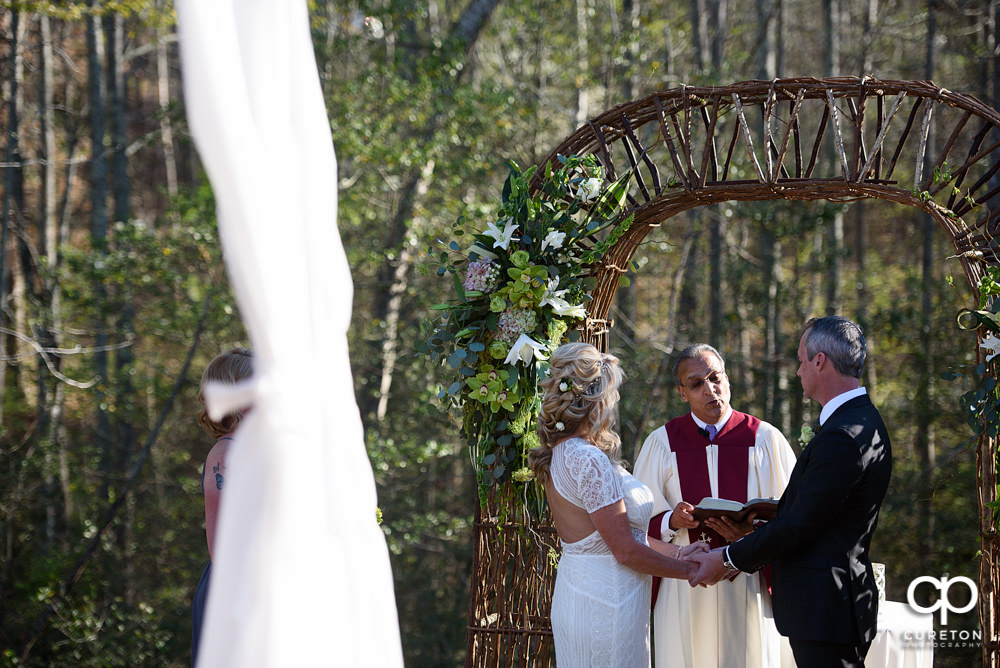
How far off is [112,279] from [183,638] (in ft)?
10.1

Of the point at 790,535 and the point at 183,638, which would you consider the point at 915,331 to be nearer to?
the point at 790,535

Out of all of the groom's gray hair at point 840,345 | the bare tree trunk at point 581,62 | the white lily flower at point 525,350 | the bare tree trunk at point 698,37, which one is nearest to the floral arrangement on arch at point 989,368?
the groom's gray hair at point 840,345

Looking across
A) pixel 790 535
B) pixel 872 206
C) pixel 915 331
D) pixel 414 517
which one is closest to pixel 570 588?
pixel 790 535

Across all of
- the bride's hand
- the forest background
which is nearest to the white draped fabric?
the bride's hand

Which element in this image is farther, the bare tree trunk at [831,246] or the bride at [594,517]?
the bare tree trunk at [831,246]

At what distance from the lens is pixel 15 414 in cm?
1049

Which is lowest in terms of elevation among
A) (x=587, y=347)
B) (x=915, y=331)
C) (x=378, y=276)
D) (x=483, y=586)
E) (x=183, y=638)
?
(x=183, y=638)

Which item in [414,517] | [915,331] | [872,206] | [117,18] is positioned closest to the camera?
[414,517]

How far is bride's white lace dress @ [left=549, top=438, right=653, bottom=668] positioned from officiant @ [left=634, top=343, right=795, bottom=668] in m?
0.69

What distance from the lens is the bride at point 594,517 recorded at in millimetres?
2830

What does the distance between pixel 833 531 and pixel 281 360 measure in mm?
2111

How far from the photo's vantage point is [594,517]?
2.84m

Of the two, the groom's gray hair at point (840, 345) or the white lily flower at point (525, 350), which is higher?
the white lily flower at point (525, 350)

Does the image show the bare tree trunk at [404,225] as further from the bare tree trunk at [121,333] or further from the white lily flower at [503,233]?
the white lily flower at [503,233]
